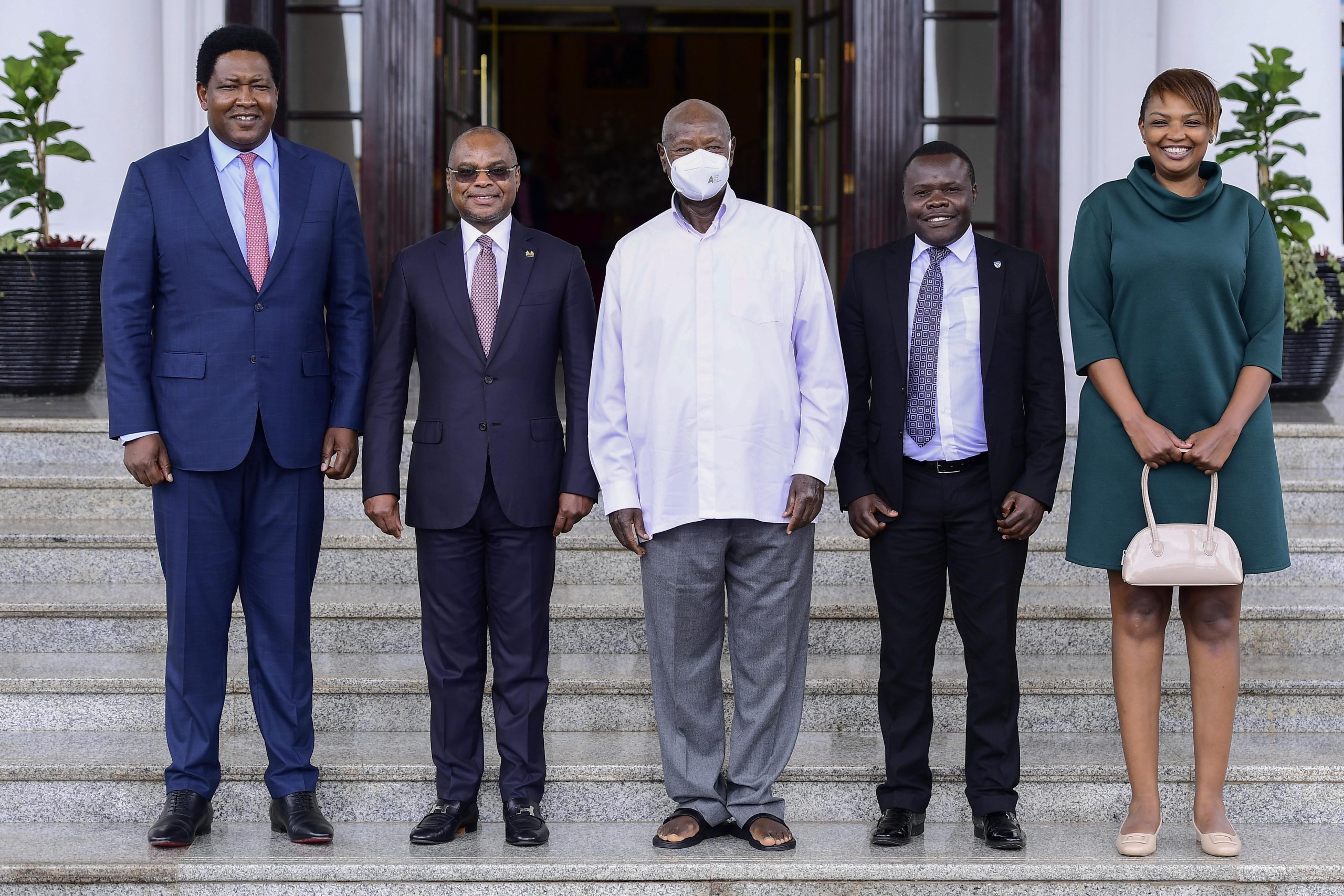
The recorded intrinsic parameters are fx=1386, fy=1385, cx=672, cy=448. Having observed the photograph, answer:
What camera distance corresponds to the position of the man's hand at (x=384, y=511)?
123 inches

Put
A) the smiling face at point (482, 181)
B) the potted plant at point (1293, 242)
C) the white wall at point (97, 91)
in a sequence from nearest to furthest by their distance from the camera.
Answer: the smiling face at point (482, 181)
the potted plant at point (1293, 242)
the white wall at point (97, 91)

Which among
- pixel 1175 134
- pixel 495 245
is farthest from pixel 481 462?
pixel 1175 134

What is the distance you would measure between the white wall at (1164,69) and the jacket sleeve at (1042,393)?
2.66 meters

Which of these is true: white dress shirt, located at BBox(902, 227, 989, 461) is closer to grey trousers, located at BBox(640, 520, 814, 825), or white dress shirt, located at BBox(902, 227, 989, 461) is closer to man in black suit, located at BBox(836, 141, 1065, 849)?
man in black suit, located at BBox(836, 141, 1065, 849)

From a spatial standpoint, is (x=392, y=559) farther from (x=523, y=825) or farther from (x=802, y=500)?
(x=802, y=500)

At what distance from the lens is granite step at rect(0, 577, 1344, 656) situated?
154 inches

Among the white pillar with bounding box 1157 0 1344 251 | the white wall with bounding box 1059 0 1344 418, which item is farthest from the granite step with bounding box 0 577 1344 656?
the white pillar with bounding box 1157 0 1344 251

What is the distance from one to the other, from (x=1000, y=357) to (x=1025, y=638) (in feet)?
3.91

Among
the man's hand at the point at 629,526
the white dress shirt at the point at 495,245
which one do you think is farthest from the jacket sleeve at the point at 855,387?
the white dress shirt at the point at 495,245

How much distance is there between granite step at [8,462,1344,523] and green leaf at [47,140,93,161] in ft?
5.32

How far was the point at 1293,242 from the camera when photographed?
5.80m

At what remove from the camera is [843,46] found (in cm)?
704

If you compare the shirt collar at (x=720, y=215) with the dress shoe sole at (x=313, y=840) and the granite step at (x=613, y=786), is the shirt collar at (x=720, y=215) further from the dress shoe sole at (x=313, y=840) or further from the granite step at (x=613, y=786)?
the dress shoe sole at (x=313, y=840)

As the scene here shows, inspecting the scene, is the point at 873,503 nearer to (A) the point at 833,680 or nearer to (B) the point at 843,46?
(A) the point at 833,680
